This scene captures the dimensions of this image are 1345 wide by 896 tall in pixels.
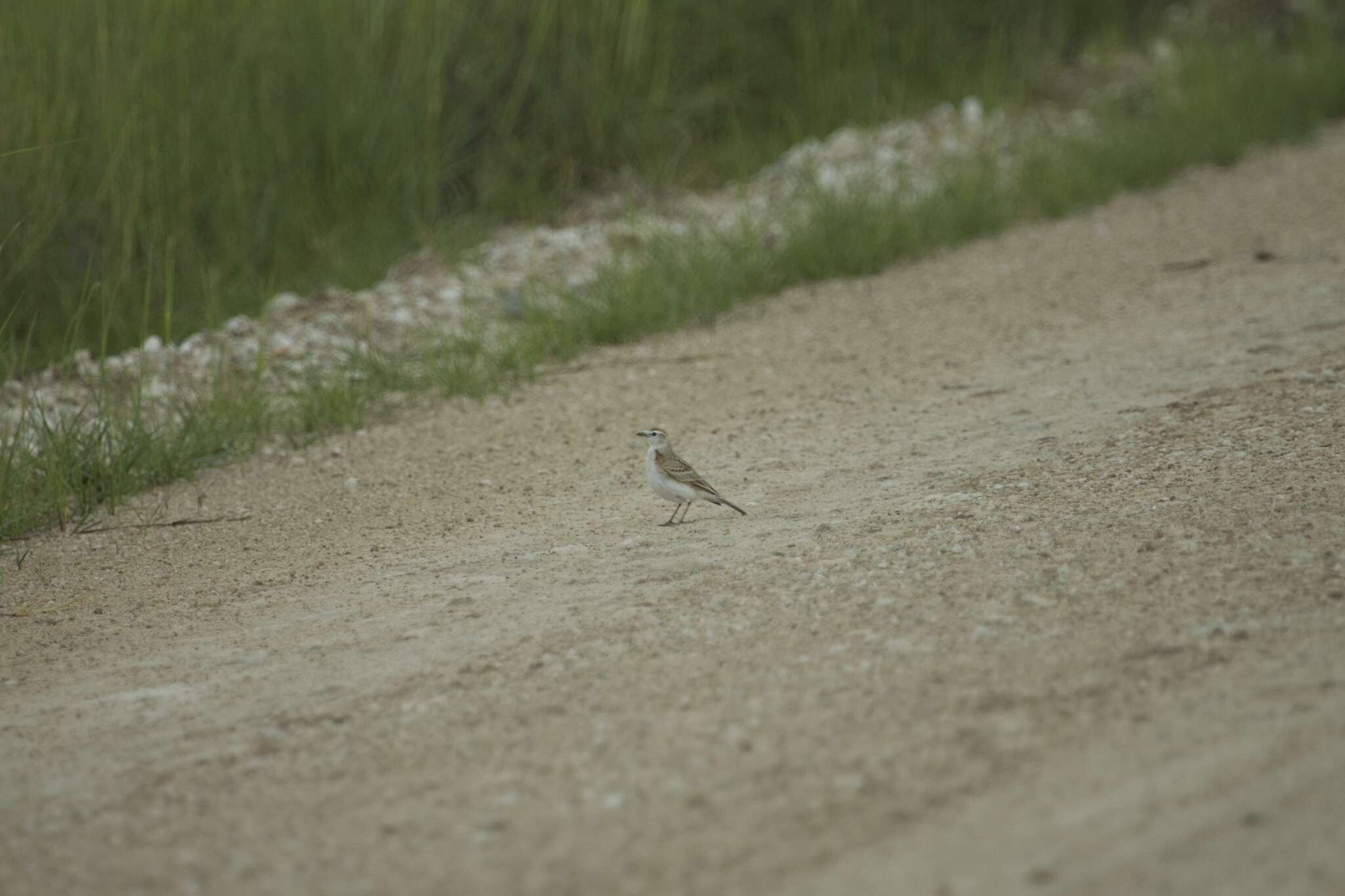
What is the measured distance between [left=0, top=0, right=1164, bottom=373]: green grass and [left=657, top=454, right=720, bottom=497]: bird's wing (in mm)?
2474

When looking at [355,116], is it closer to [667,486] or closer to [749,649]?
[667,486]

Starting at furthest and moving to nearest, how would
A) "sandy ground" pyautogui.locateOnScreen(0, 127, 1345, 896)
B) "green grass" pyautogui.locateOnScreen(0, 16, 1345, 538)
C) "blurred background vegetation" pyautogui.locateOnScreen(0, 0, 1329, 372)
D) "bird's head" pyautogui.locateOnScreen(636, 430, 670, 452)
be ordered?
"blurred background vegetation" pyautogui.locateOnScreen(0, 0, 1329, 372), "green grass" pyautogui.locateOnScreen(0, 16, 1345, 538), "bird's head" pyautogui.locateOnScreen(636, 430, 670, 452), "sandy ground" pyautogui.locateOnScreen(0, 127, 1345, 896)

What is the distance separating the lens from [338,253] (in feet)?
26.6

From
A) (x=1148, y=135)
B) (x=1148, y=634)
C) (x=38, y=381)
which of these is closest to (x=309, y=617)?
(x=1148, y=634)

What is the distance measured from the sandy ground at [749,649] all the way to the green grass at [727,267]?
205 mm

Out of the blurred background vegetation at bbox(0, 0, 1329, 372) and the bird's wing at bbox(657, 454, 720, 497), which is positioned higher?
the blurred background vegetation at bbox(0, 0, 1329, 372)

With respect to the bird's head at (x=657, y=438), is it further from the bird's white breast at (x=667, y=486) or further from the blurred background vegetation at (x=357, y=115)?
the blurred background vegetation at (x=357, y=115)

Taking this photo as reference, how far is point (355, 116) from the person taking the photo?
7996mm

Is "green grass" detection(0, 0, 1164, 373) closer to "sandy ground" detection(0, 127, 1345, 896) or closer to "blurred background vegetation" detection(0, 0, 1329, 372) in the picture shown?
"blurred background vegetation" detection(0, 0, 1329, 372)

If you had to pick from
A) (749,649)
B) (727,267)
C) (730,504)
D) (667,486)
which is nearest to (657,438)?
(667,486)

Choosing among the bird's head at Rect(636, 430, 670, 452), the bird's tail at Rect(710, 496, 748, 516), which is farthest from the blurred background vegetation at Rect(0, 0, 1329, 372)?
the bird's tail at Rect(710, 496, 748, 516)

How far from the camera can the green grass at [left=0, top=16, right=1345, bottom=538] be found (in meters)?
5.52

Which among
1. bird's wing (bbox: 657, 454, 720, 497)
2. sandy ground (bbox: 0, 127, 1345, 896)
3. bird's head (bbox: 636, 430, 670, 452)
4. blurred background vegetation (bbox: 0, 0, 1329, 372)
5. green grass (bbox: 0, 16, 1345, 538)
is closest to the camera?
sandy ground (bbox: 0, 127, 1345, 896)

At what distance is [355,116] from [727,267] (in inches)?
94.2
